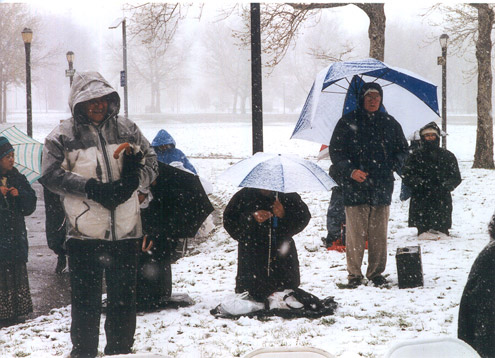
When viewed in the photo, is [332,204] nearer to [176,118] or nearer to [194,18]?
[176,118]

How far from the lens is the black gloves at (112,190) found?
2791 millimetres

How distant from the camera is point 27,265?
3389mm

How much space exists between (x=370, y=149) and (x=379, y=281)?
97cm

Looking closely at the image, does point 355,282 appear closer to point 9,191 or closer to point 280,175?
point 280,175

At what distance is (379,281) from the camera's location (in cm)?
446


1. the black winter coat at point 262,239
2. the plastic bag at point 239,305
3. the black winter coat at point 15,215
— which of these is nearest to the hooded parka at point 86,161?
the black winter coat at point 15,215

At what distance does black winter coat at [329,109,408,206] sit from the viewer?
14.0ft

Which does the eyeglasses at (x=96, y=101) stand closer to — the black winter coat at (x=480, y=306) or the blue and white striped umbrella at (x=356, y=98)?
the blue and white striped umbrella at (x=356, y=98)

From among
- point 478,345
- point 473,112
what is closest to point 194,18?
point 473,112

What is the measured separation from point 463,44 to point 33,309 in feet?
10.4

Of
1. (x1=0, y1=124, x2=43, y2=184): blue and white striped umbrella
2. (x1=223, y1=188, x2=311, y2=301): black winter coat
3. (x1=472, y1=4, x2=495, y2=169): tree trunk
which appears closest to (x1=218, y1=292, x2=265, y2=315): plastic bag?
(x1=223, y1=188, x2=311, y2=301): black winter coat

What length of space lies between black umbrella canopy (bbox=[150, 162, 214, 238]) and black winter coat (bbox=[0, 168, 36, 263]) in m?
0.76

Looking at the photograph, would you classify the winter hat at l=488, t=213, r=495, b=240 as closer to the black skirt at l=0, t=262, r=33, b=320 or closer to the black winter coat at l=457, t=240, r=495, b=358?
the black winter coat at l=457, t=240, r=495, b=358

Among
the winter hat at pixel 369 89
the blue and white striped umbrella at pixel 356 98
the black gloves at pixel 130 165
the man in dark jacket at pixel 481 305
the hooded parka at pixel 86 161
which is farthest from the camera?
the winter hat at pixel 369 89
